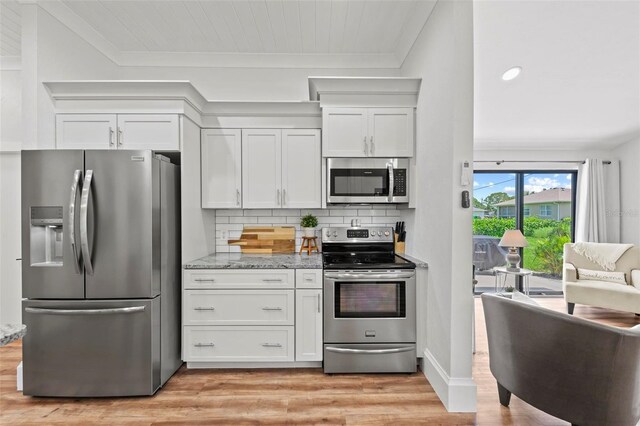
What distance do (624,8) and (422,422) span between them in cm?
378

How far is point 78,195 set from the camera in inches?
92.7

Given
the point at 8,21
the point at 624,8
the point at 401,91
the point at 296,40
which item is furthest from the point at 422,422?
the point at 8,21

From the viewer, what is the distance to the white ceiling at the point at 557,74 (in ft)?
9.95

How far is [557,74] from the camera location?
365cm

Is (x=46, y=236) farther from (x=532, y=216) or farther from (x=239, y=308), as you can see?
(x=532, y=216)

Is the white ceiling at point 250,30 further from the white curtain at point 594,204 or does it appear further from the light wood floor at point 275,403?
the white curtain at point 594,204

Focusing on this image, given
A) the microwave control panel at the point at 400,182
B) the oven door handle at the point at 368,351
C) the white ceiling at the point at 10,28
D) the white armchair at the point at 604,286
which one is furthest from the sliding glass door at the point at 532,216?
the white ceiling at the point at 10,28

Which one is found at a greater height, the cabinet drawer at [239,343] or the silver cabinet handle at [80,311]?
the silver cabinet handle at [80,311]

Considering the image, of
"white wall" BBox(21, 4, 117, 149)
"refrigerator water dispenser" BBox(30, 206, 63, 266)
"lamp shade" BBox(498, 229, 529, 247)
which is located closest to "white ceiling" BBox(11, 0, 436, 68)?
"white wall" BBox(21, 4, 117, 149)

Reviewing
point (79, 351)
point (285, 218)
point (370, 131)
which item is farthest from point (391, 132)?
point (79, 351)

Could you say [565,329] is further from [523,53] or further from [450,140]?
[523,53]

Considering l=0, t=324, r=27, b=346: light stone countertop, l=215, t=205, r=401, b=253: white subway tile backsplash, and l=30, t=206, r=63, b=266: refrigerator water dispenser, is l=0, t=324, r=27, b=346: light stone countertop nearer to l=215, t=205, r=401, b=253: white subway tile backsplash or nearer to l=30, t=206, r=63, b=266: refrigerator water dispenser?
l=30, t=206, r=63, b=266: refrigerator water dispenser

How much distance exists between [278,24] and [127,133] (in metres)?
1.62

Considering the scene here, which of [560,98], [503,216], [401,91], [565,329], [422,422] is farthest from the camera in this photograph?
[503,216]
